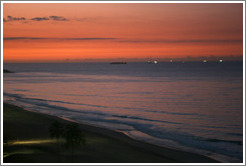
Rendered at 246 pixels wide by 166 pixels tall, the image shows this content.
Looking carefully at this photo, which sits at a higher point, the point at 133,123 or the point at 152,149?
the point at 133,123

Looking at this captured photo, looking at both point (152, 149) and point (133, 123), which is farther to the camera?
point (133, 123)

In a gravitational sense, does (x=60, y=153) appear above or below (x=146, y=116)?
below

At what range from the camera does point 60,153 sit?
588 inches

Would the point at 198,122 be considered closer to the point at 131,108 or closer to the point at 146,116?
the point at 146,116

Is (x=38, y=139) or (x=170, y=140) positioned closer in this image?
(x=38, y=139)

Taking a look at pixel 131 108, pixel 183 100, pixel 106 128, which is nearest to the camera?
pixel 106 128

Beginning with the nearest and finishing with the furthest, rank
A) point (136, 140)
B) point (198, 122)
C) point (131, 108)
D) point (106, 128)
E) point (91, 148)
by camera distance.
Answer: point (91, 148) < point (136, 140) < point (106, 128) < point (198, 122) < point (131, 108)

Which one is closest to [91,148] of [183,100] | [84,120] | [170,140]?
[170,140]

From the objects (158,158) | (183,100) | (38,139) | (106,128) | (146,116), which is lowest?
(158,158)

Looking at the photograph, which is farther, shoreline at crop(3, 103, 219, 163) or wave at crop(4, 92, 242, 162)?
wave at crop(4, 92, 242, 162)

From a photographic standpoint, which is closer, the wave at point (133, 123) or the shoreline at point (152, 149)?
the shoreline at point (152, 149)

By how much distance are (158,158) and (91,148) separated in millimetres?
3310

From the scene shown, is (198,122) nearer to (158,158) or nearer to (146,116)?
(146,116)

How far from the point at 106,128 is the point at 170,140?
16.5 feet
